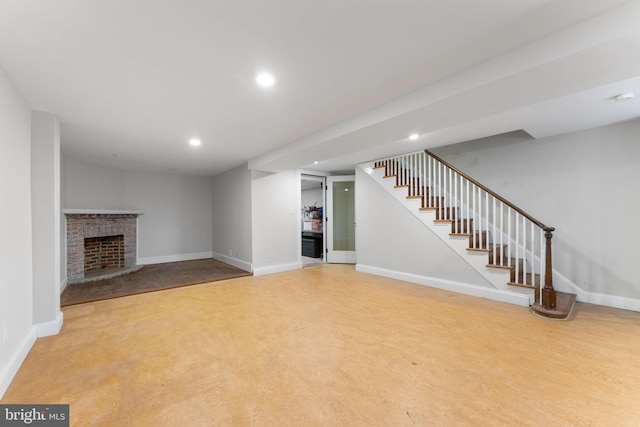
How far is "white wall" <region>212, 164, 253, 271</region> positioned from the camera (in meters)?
5.57

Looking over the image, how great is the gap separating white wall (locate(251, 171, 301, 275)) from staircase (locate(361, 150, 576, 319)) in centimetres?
186

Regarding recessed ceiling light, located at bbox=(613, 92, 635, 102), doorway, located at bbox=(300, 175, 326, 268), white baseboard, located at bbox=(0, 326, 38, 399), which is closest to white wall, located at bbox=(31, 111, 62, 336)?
white baseboard, located at bbox=(0, 326, 38, 399)

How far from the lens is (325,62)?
6.36ft

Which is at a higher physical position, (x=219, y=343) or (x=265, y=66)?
(x=265, y=66)

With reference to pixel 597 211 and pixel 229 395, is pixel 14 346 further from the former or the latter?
pixel 597 211

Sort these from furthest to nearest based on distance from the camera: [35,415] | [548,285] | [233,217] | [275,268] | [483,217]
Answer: [233,217] → [275,268] → [483,217] → [548,285] → [35,415]

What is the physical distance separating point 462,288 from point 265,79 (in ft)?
13.0

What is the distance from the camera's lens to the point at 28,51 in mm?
1771

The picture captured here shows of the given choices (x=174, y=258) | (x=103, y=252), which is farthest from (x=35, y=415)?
(x=174, y=258)

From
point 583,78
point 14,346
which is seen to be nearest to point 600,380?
point 583,78

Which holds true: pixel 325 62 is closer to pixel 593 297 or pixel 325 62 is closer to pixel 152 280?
pixel 593 297

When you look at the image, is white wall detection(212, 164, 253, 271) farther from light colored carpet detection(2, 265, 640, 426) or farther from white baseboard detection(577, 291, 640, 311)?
white baseboard detection(577, 291, 640, 311)

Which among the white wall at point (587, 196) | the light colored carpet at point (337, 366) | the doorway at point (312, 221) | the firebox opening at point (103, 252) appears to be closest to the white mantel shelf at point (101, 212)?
the firebox opening at point (103, 252)

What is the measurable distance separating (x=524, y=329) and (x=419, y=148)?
9.58 ft
